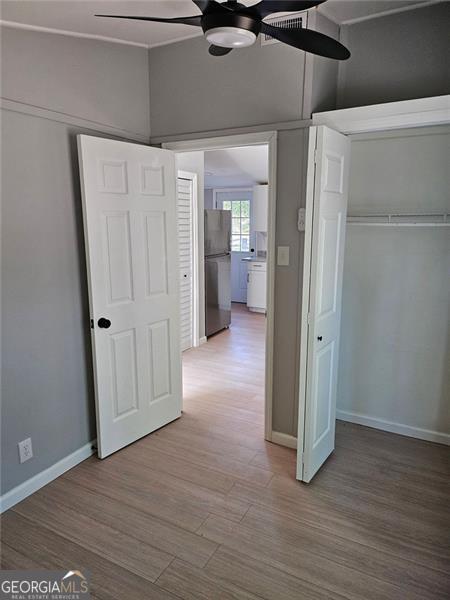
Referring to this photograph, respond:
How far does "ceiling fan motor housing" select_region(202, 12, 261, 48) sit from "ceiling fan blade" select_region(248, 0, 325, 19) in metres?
0.03

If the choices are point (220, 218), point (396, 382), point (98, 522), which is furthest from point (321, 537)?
point (220, 218)

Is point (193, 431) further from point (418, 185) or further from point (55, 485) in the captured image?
point (418, 185)

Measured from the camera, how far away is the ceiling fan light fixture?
4.58 feet

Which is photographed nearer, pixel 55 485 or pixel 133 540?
pixel 133 540

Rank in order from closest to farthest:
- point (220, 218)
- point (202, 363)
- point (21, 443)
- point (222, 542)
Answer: point (222, 542)
point (21, 443)
point (202, 363)
point (220, 218)

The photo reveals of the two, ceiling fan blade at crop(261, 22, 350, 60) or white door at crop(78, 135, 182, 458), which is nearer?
ceiling fan blade at crop(261, 22, 350, 60)

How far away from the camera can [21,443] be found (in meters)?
2.27

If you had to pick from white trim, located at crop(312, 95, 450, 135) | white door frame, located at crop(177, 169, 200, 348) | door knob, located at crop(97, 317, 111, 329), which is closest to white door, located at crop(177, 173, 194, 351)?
white door frame, located at crop(177, 169, 200, 348)

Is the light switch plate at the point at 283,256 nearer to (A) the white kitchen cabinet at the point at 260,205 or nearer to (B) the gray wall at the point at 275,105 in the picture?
(B) the gray wall at the point at 275,105

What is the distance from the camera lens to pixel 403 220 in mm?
2887

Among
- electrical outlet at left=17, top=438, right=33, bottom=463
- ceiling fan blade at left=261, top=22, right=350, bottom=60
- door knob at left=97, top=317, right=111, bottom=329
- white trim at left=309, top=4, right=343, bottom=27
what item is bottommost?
electrical outlet at left=17, top=438, right=33, bottom=463

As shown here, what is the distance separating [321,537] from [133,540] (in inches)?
37.3

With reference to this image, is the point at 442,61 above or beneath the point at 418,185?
above

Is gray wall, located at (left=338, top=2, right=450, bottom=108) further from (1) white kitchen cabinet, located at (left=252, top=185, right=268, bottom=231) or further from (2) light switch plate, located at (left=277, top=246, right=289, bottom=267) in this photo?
(1) white kitchen cabinet, located at (left=252, top=185, right=268, bottom=231)
